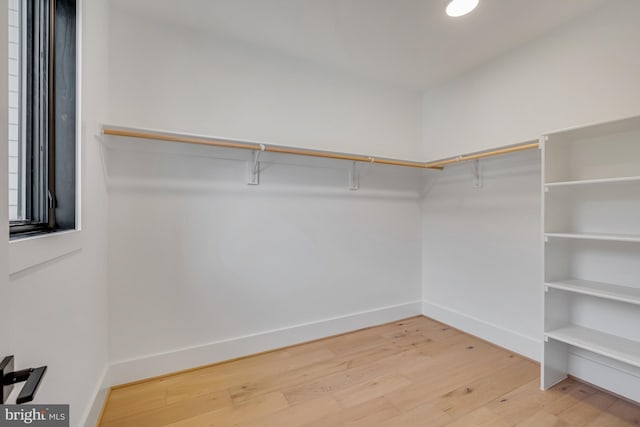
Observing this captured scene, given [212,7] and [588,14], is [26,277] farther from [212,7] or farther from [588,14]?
[588,14]

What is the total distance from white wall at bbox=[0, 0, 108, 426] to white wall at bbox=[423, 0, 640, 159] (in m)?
2.65

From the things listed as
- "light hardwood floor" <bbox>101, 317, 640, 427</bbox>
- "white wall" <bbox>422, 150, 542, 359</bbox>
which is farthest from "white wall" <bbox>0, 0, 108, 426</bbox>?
"white wall" <bbox>422, 150, 542, 359</bbox>

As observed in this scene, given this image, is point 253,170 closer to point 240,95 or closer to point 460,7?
point 240,95

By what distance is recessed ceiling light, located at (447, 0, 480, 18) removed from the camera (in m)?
1.62

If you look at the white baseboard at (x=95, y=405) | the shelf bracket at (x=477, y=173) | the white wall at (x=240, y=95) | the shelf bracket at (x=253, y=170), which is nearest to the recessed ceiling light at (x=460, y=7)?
the white wall at (x=240, y=95)

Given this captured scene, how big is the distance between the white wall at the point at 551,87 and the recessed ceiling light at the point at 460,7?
777 millimetres

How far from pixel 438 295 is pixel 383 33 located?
7.74 feet

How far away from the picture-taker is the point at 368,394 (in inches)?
67.9

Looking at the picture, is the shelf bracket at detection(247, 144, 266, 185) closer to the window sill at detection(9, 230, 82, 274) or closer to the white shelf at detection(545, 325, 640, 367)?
the window sill at detection(9, 230, 82, 274)

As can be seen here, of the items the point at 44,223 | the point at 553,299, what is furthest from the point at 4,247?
the point at 553,299

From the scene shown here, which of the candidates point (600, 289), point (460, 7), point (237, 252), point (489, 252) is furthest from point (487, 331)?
point (460, 7)

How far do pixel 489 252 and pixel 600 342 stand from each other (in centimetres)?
90

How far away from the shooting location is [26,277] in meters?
0.79

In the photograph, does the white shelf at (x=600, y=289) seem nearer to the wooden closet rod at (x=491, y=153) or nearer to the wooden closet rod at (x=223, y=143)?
the wooden closet rod at (x=491, y=153)
